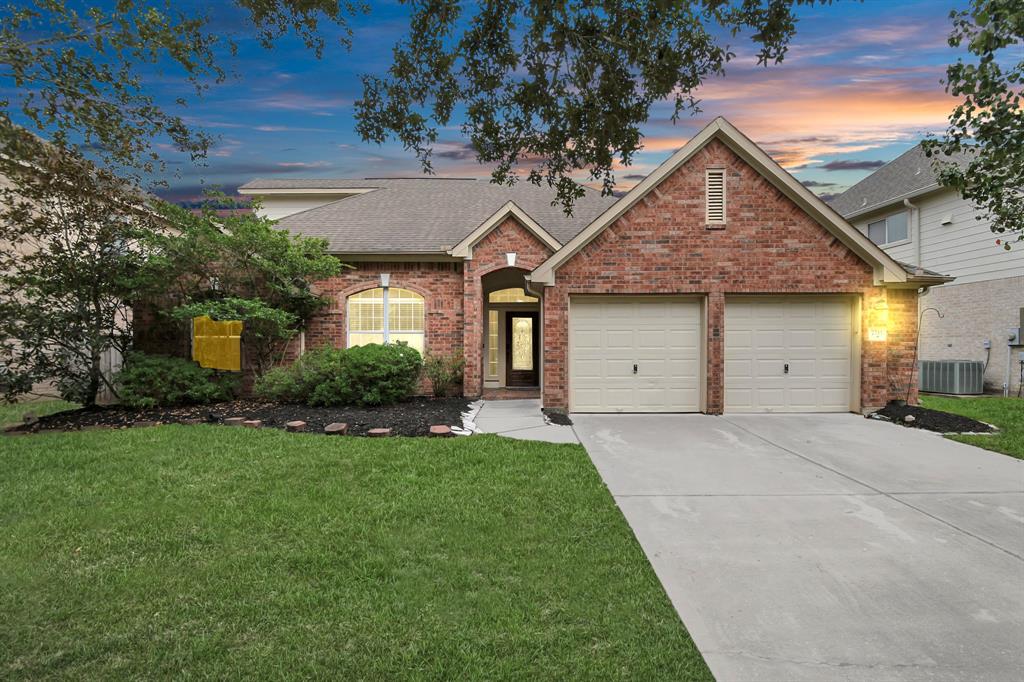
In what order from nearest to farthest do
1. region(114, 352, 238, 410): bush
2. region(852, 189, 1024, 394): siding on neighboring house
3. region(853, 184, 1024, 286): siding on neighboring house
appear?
1. region(114, 352, 238, 410): bush
2. region(852, 189, 1024, 394): siding on neighboring house
3. region(853, 184, 1024, 286): siding on neighboring house

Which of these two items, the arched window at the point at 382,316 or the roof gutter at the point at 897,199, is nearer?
the arched window at the point at 382,316

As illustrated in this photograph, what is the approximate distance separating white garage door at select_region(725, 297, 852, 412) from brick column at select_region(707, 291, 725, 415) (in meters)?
0.28

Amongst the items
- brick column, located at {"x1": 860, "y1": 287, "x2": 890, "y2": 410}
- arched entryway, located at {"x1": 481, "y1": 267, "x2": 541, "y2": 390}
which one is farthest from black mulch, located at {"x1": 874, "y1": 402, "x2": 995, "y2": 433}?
arched entryway, located at {"x1": 481, "y1": 267, "x2": 541, "y2": 390}

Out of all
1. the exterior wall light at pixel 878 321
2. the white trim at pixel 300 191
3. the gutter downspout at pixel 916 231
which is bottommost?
the exterior wall light at pixel 878 321

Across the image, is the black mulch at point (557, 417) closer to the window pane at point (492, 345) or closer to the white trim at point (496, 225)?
the white trim at point (496, 225)

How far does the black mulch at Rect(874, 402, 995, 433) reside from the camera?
29.8ft

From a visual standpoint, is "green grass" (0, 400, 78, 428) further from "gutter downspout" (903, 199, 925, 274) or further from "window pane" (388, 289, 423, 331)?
"gutter downspout" (903, 199, 925, 274)

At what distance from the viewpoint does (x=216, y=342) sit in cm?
1107

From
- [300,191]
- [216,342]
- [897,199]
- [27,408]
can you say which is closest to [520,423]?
Result: [216,342]

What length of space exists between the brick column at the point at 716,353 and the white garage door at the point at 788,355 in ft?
0.90

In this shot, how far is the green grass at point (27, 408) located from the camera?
10.9m

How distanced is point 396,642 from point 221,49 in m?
4.48

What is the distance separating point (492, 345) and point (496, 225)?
472 centimetres

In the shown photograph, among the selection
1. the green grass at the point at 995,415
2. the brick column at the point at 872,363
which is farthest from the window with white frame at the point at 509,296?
→ the green grass at the point at 995,415
